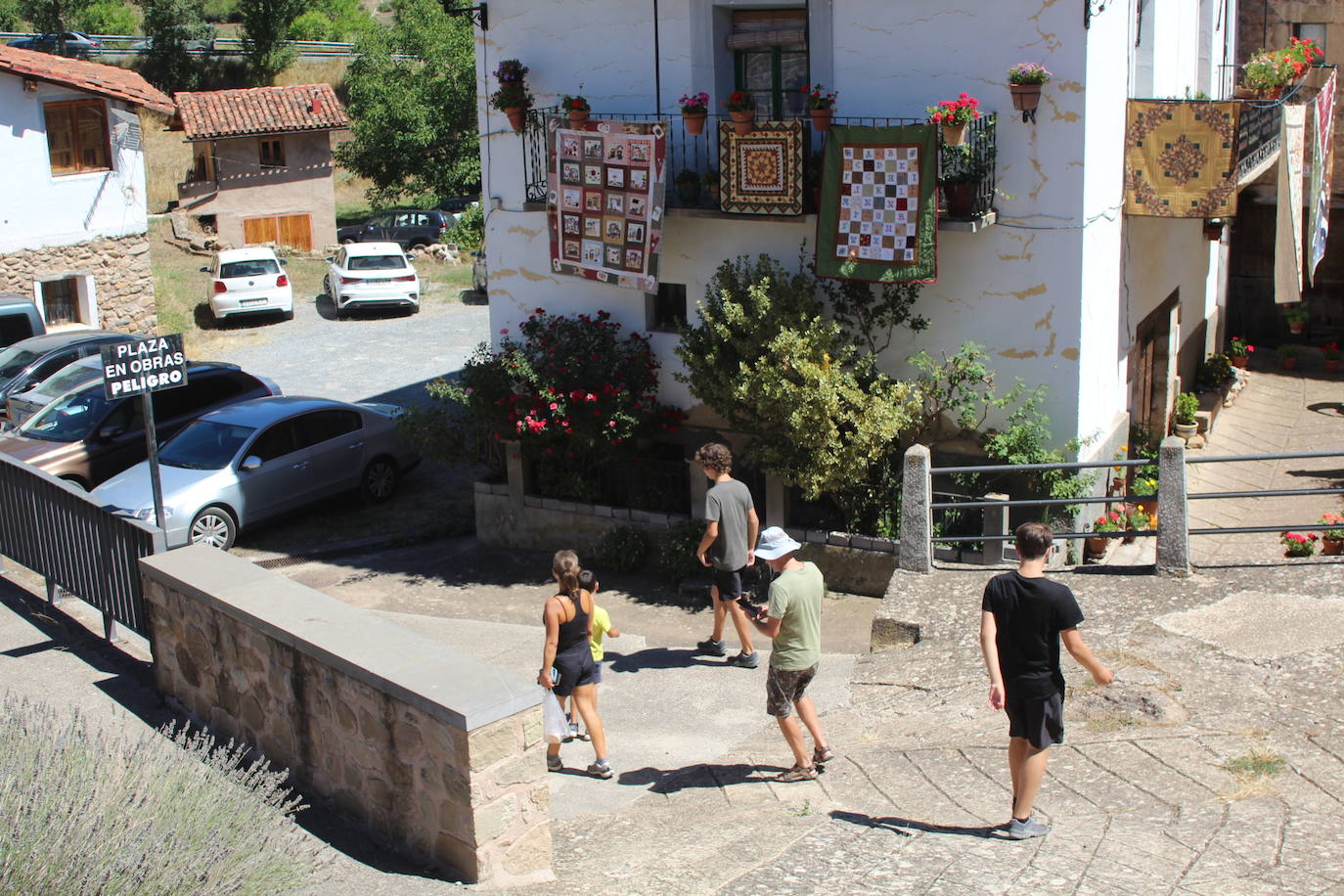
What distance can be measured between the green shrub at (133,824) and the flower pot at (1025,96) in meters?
7.95

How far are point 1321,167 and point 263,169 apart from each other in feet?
93.4

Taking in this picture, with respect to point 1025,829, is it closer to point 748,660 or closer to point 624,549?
point 748,660

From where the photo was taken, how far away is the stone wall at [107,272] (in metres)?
22.5

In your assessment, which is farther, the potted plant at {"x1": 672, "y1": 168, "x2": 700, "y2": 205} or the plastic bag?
the potted plant at {"x1": 672, "y1": 168, "x2": 700, "y2": 205}

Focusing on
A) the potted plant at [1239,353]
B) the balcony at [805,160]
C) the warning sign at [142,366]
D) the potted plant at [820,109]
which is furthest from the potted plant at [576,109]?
the potted plant at [1239,353]

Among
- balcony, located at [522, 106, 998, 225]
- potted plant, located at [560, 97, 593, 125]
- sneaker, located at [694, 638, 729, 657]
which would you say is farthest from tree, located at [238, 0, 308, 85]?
sneaker, located at [694, 638, 729, 657]

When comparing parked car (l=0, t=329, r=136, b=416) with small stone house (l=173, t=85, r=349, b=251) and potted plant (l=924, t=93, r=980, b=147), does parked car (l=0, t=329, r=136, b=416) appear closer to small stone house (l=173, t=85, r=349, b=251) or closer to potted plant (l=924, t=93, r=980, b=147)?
potted plant (l=924, t=93, r=980, b=147)

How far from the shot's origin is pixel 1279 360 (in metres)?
20.3

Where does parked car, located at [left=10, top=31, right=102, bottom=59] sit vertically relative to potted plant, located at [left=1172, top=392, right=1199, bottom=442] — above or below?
above

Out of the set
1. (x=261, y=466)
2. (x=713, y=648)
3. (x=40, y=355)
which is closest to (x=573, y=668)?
(x=713, y=648)

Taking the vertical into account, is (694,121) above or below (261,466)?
above

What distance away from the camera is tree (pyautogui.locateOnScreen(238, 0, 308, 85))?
54.3 meters

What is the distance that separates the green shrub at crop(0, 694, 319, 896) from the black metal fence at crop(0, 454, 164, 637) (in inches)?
98.1

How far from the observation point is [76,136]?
909 inches
